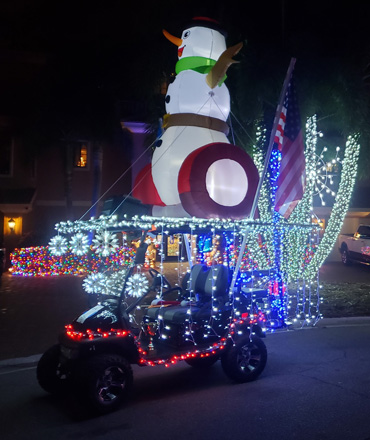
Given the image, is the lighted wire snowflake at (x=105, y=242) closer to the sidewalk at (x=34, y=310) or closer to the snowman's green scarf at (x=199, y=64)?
the sidewalk at (x=34, y=310)

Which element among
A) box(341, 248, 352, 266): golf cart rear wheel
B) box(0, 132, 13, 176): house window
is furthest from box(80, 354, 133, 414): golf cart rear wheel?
box(341, 248, 352, 266): golf cart rear wheel

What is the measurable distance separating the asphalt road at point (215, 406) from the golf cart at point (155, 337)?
272 millimetres

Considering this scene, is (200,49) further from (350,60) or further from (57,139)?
(57,139)

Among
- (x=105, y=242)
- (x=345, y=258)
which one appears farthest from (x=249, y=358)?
(x=345, y=258)

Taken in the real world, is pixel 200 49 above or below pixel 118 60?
below

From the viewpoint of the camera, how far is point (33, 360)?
7133 millimetres

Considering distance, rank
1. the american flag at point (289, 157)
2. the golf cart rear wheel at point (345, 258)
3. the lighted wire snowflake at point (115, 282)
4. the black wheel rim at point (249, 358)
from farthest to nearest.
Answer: the golf cart rear wheel at point (345, 258)
the american flag at point (289, 157)
the black wheel rim at point (249, 358)
the lighted wire snowflake at point (115, 282)

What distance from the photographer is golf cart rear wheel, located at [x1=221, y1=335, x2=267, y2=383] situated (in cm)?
602

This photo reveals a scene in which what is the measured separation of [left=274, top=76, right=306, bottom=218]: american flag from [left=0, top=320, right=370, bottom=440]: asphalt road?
8.30 ft

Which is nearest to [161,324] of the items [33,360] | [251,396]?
[251,396]

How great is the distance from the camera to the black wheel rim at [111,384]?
5020mm

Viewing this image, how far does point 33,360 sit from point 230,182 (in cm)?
400

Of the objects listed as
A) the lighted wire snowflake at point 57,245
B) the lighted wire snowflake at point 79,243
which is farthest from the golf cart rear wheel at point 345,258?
the lighted wire snowflake at point 57,245

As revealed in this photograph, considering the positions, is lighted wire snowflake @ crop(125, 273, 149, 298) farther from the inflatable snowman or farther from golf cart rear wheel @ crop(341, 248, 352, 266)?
golf cart rear wheel @ crop(341, 248, 352, 266)
